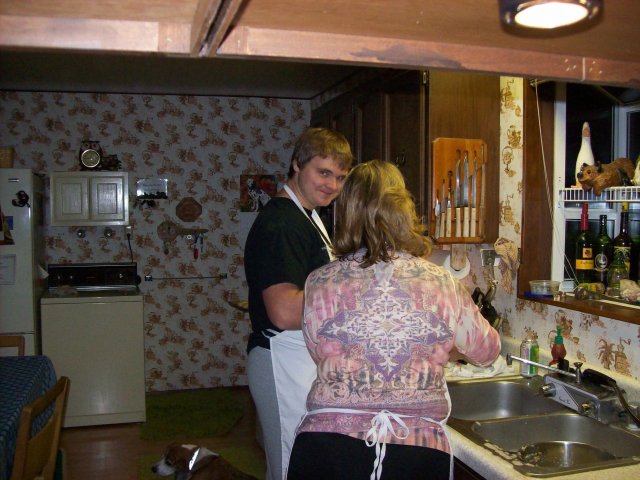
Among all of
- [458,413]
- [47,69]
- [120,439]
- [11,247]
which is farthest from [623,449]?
[47,69]

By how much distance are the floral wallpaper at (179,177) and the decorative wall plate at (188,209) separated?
0.03m

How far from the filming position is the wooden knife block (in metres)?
2.26

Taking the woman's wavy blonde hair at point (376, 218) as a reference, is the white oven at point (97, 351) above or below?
below

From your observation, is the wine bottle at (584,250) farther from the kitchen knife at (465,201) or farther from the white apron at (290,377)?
the white apron at (290,377)

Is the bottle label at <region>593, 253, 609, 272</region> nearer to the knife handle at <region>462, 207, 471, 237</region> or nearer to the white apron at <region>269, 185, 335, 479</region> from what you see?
the knife handle at <region>462, 207, 471, 237</region>

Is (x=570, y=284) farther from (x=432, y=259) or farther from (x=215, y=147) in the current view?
(x=215, y=147)

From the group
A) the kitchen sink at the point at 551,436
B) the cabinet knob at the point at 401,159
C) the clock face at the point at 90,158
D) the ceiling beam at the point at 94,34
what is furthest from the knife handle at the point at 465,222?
the clock face at the point at 90,158

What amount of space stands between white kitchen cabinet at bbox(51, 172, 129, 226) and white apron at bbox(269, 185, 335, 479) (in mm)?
3243

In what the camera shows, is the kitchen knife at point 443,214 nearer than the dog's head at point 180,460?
Yes

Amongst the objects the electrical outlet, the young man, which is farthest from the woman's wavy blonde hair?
the electrical outlet

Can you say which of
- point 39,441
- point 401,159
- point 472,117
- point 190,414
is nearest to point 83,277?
point 190,414

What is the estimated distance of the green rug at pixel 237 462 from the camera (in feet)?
11.0

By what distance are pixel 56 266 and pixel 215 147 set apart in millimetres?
1528

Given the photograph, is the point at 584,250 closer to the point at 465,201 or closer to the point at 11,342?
the point at 465,201
